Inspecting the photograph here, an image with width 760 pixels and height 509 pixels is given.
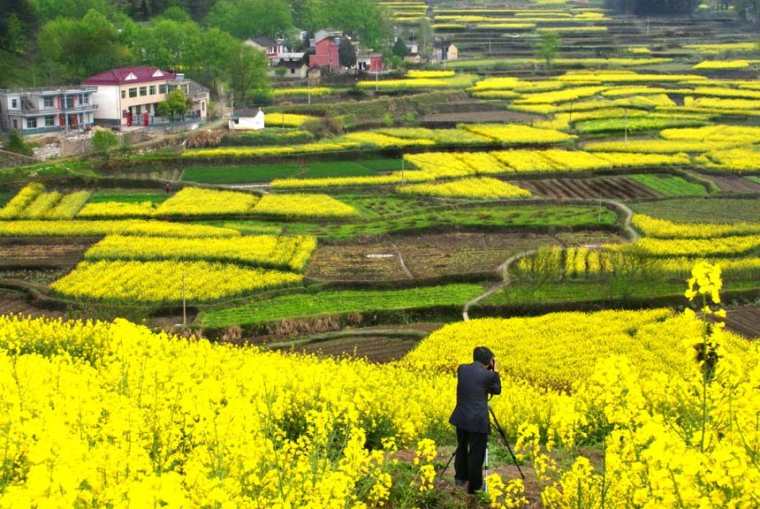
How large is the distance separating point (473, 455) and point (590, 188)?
37790mm

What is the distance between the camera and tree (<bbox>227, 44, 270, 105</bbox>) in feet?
235

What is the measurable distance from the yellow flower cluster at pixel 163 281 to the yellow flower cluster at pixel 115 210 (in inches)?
282

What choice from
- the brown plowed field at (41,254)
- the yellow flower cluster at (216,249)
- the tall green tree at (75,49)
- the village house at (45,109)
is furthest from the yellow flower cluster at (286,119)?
the brown plowed field at (41,254)

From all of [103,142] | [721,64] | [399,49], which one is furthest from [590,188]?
[399,49]

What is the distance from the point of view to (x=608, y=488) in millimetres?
8133

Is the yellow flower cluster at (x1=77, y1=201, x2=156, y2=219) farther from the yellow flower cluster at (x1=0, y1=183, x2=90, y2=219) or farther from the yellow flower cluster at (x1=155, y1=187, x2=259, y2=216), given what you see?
the yellow flower cluster at (x1=0, y1=183, x2=90, y2=219)

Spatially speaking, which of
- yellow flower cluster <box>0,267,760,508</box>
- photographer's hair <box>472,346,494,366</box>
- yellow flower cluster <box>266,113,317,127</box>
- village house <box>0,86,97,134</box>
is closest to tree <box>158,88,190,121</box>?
village house <box>0,86,97,134</box>

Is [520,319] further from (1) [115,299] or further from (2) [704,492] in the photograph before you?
(2) [704,492]

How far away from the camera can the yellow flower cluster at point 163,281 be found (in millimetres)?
29781

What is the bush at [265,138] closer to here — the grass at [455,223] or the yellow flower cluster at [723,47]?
the grass at [455,223]

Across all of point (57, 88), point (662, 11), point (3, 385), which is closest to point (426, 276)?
point (3, 385)

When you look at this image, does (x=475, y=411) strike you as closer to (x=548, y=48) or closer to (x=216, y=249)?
(x=216, y=249)

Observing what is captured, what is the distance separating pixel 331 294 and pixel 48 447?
23.7 meters

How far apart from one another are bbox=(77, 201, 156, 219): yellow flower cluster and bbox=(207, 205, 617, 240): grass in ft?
10.3
